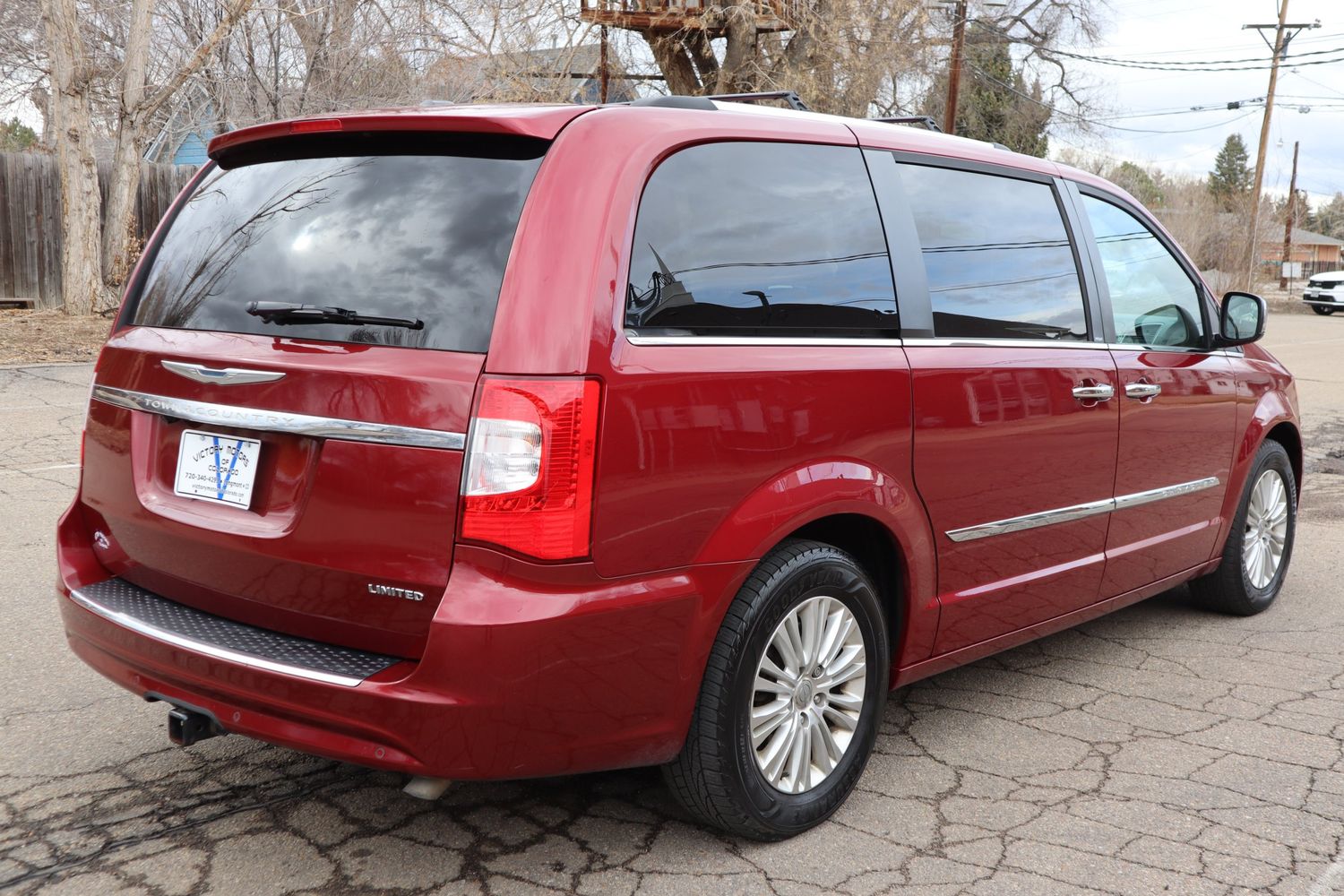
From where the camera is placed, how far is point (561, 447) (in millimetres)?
2506

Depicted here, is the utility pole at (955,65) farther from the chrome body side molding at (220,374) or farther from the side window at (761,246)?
the chrome body side molding at (220,374)

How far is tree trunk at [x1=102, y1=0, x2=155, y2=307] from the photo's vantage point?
54.3 feet

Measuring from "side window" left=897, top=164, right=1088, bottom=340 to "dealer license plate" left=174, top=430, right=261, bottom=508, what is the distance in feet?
6.06

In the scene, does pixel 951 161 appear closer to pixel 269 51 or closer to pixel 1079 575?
pixel 1079 575

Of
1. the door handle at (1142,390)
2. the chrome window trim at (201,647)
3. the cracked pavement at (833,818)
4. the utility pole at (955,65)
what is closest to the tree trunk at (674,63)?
the utility pole at (955,65)

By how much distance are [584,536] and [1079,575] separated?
7.26ft

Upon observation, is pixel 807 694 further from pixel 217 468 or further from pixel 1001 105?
pixel 1001 105

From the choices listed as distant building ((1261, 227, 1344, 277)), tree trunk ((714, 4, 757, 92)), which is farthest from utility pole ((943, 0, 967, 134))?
distant building ((1261, 227, 1344, 277))

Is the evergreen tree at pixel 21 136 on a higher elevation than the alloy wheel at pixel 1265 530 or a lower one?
higher

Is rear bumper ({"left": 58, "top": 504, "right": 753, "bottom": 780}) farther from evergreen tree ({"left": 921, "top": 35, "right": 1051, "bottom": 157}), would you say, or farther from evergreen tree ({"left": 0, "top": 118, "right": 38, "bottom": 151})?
evergreen tree ({"left": 0, "top": 118, "right": 38, "bottom": 151})

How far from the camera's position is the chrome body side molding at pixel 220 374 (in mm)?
2715

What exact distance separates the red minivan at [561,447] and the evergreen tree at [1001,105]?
37571 mm

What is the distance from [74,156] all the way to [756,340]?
1609cm

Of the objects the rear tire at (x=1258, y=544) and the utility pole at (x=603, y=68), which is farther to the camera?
the utility pole at (x=603, y=68)
